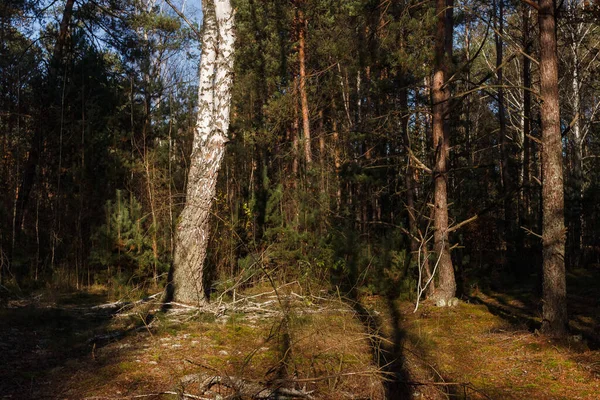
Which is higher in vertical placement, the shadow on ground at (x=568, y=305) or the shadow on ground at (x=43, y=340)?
the shadow on ground at (x=43, y=340)

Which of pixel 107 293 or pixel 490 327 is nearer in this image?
pixel 490 327

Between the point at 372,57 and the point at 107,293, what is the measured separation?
6074 millimetres

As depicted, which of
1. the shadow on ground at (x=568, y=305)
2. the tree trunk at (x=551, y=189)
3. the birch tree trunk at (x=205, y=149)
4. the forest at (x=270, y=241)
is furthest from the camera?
the birch tree trunk at (x=205, y=149)

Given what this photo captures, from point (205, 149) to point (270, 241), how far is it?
3.52 meters

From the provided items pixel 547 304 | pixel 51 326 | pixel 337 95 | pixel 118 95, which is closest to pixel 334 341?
pixel 547 304

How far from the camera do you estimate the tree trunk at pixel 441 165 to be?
7.92 m

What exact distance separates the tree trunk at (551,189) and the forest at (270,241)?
23 millimetres

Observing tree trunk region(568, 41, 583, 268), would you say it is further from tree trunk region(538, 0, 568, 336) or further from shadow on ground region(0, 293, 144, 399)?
shadow on ground region(0, 293, 144, 399)

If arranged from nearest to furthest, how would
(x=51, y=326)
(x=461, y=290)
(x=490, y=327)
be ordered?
(x=51, y=326)
(x=490, y=327)
(x=461, y=290)

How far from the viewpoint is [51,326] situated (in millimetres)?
5551

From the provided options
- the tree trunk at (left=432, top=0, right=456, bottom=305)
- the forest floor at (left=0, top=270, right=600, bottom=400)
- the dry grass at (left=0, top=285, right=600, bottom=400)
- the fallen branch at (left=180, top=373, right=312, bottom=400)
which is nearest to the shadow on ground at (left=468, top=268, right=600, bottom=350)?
the forest floor at (left=0, top=270, right=600, bottom=400)

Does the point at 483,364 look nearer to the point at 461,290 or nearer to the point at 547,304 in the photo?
the point at 547,304

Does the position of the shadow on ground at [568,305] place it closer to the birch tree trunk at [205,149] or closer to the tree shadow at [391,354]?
the tree shadow at [391,354]

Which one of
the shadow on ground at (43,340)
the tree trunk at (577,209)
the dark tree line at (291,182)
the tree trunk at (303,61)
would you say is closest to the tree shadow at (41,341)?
the shadow on ground at (43,340)
